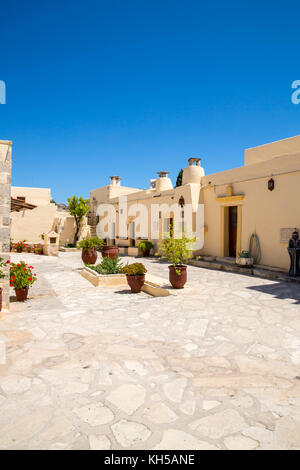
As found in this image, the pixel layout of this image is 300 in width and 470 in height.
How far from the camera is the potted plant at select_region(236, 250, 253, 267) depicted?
395 inches

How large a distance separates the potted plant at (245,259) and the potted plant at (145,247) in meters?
6.27

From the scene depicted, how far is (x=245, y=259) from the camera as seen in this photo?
396 inches

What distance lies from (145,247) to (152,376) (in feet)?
41.5

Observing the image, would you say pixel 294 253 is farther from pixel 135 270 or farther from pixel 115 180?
pixel 115 180

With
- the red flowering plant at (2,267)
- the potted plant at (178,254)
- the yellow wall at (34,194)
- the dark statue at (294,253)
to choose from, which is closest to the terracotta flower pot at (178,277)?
the potted plant at (178,254)

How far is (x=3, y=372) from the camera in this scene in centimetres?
311

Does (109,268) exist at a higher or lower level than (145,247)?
lower

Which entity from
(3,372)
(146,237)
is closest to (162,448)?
(3,372)

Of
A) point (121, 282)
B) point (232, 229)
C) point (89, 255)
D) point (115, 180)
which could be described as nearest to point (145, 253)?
point (89, 255)

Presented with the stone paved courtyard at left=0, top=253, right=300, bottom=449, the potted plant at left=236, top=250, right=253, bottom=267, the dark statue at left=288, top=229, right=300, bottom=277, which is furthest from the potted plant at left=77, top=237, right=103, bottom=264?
the dark statue at left=288, top=229, right=300, bottom=277

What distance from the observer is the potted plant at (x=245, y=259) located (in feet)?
32.9

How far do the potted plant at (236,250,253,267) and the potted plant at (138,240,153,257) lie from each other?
6269 millimetres

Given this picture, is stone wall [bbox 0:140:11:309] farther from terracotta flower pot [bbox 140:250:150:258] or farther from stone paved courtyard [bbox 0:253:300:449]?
terracotta flower pot [bbox 140:250:150:258]

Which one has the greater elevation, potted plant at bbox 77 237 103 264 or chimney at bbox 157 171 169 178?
chimney at bbox 157 171 169 178
